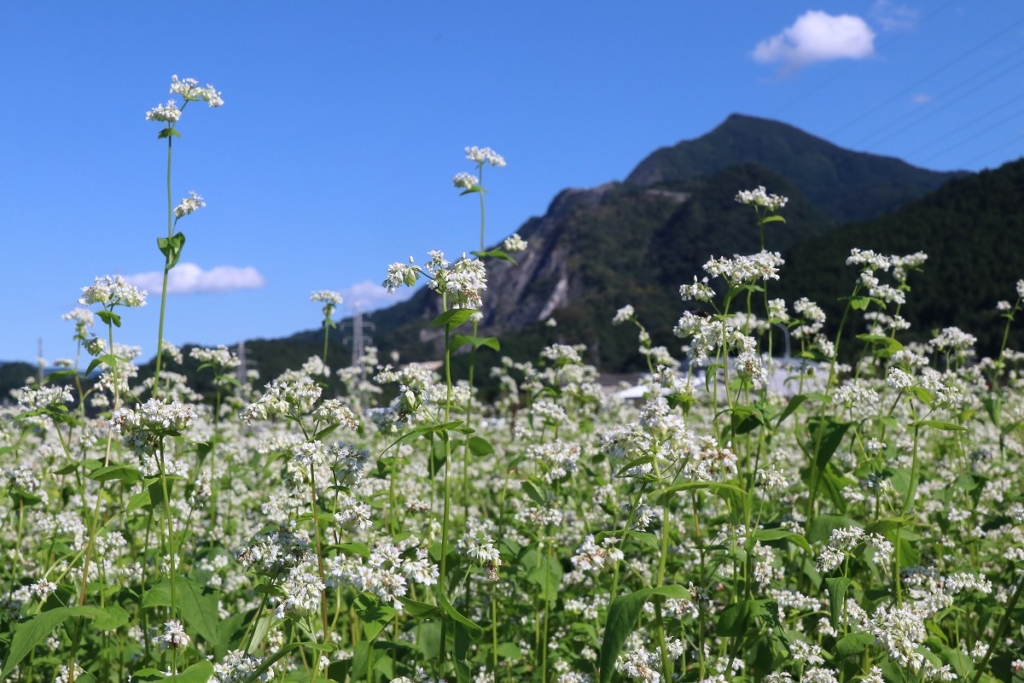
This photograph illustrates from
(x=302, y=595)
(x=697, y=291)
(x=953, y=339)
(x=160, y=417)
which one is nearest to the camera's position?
(x=302, y=595)

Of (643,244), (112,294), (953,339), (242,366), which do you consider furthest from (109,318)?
(643,244)

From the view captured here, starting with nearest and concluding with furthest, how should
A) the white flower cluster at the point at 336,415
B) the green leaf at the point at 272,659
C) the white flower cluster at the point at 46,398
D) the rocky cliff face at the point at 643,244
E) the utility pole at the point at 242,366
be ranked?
the green leaf at the point at 272,659
the white flower cluster at the point at 336,415
the white flower cluster at the point at 46,398
the utility pole at the point at 242,366
the rocky cliff face at the point at 643,244

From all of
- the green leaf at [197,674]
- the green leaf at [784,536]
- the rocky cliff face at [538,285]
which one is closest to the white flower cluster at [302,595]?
the green leaf at [197,674]

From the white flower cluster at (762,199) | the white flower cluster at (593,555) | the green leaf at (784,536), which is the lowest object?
the white flower cluster at (593,555)

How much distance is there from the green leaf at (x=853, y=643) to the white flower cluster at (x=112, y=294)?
13.7 feet

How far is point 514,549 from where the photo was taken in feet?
16.8

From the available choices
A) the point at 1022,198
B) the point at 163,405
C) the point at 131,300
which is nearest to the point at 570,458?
the point at 163,405

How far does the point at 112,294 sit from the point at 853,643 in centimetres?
443

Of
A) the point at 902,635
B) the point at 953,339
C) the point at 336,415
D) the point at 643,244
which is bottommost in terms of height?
the point at 902,635

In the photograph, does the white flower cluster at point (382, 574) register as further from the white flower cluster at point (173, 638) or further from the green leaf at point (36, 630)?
the green leaf at point (36, 630)

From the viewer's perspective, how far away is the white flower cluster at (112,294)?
460 centimetres

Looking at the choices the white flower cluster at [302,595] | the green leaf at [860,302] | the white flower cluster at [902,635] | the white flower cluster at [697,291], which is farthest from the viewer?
the green leaf at [860,302]

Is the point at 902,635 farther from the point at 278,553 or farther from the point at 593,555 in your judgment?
the point at 278,553

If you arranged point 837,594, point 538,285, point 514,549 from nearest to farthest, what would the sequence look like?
1. point 837,594
2. point 514,549
3. point 538,285
